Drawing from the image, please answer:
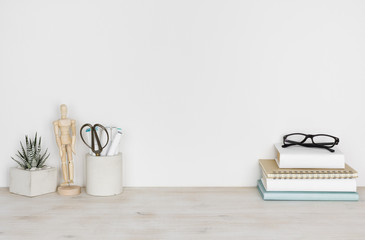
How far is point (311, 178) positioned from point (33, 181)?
783mm

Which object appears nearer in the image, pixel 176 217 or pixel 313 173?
pixel 176 217

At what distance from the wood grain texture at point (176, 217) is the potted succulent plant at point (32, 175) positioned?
0.09 ft

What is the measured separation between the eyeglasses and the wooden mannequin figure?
24.9 inches

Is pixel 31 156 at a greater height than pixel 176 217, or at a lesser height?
greater

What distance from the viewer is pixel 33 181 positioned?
120 cm

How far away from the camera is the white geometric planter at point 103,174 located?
3.92ft

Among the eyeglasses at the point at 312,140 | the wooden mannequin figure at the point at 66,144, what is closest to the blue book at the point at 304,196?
the eyeglasses at the point at 312,140

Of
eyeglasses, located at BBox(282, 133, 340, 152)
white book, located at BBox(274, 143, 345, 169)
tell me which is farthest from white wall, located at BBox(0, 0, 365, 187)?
white book, located at BBox(274, 143, 345, 169)

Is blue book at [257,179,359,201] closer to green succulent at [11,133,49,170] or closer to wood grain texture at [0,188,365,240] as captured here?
wood grain texture at [0,188,365,240]

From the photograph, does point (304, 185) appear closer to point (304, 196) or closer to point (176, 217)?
point (304, 196)

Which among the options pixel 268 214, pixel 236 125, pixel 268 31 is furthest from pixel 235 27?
pixel 268 214

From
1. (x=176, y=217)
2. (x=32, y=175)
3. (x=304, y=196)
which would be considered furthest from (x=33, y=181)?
(x=304, y=196)

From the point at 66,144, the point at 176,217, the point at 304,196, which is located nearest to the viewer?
the point at 176,217

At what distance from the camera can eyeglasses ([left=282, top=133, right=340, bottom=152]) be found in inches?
48.3
